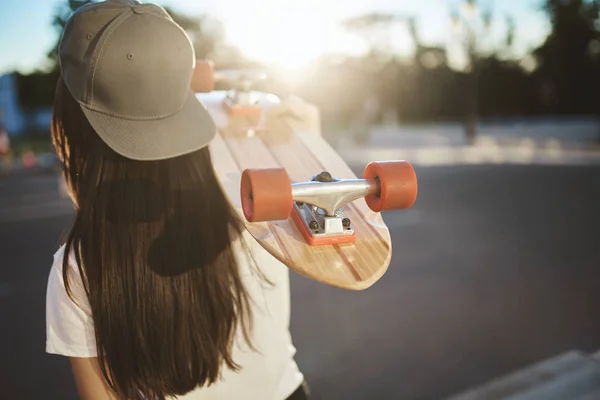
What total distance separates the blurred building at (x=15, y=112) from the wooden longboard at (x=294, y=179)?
21.2 metres

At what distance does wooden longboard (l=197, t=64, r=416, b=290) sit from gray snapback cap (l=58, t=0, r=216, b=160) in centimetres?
23

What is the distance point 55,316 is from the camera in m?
0.89

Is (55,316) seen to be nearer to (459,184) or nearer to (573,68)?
(459,184)

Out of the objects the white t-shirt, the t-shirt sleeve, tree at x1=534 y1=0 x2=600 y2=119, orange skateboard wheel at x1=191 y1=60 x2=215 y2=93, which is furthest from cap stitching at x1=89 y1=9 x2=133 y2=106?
tree at x1=534 y1=0 x2=600 y2=119

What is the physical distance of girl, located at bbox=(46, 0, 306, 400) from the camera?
0.89 meters

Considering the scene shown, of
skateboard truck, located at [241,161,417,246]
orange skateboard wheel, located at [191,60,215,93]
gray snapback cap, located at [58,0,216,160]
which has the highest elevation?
gray snapback cap, located at [58,0,216,160]

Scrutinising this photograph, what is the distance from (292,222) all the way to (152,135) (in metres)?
0.39

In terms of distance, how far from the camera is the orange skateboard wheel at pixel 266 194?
2.66ft

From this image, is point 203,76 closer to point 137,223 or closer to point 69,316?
point 137,223

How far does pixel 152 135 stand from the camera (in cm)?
93

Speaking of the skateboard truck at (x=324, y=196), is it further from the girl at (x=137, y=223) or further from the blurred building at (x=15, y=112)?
the blurred building at (x=15, y=112)

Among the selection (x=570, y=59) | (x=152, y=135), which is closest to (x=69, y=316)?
(x=152, y=135)

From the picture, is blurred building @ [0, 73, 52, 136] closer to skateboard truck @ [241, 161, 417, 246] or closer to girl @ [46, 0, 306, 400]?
girl @ [46, 0, 306, 400]

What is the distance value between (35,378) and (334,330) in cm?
210
